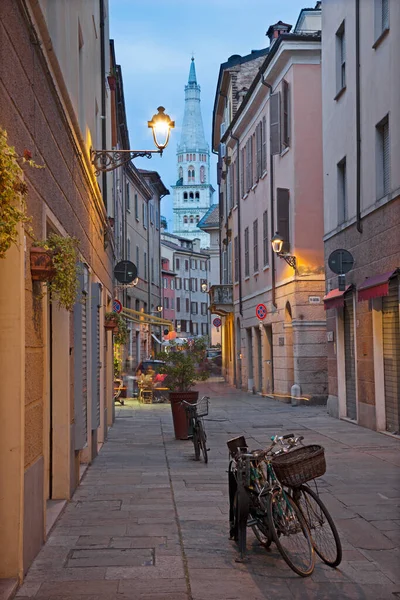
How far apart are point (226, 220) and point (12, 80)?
34.9 meters

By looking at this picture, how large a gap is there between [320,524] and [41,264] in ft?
9.61

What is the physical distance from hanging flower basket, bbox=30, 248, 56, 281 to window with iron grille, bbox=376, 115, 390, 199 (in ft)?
34.4

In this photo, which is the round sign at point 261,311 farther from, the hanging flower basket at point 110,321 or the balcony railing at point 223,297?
the hanging flower basket at point 110,321

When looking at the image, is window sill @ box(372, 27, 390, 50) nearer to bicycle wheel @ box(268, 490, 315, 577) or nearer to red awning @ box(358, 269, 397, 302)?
red awning @ box(358, 269, 397, 302)

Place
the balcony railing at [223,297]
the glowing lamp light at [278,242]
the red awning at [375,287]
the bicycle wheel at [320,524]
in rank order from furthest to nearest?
the balcony railing at [223,297]
the glowing lamp light at [278,242]
the red awning at [375,287]
the bicycle wheel at [320,524]

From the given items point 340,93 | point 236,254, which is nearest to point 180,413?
point 340,93

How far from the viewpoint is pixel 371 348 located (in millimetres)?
16625

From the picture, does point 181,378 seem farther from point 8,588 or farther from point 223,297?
point 223,297

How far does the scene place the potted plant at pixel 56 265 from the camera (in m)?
6.52

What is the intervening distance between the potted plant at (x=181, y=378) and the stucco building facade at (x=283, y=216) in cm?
749

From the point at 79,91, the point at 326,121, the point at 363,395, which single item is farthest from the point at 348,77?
the point at 79,91

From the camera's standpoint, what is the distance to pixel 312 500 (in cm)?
669

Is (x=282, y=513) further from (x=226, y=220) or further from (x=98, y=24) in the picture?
(x=226, y=220)

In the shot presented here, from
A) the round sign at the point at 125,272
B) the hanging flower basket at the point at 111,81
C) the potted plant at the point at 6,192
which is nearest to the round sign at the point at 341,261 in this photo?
the round sign at the point at 125,272
